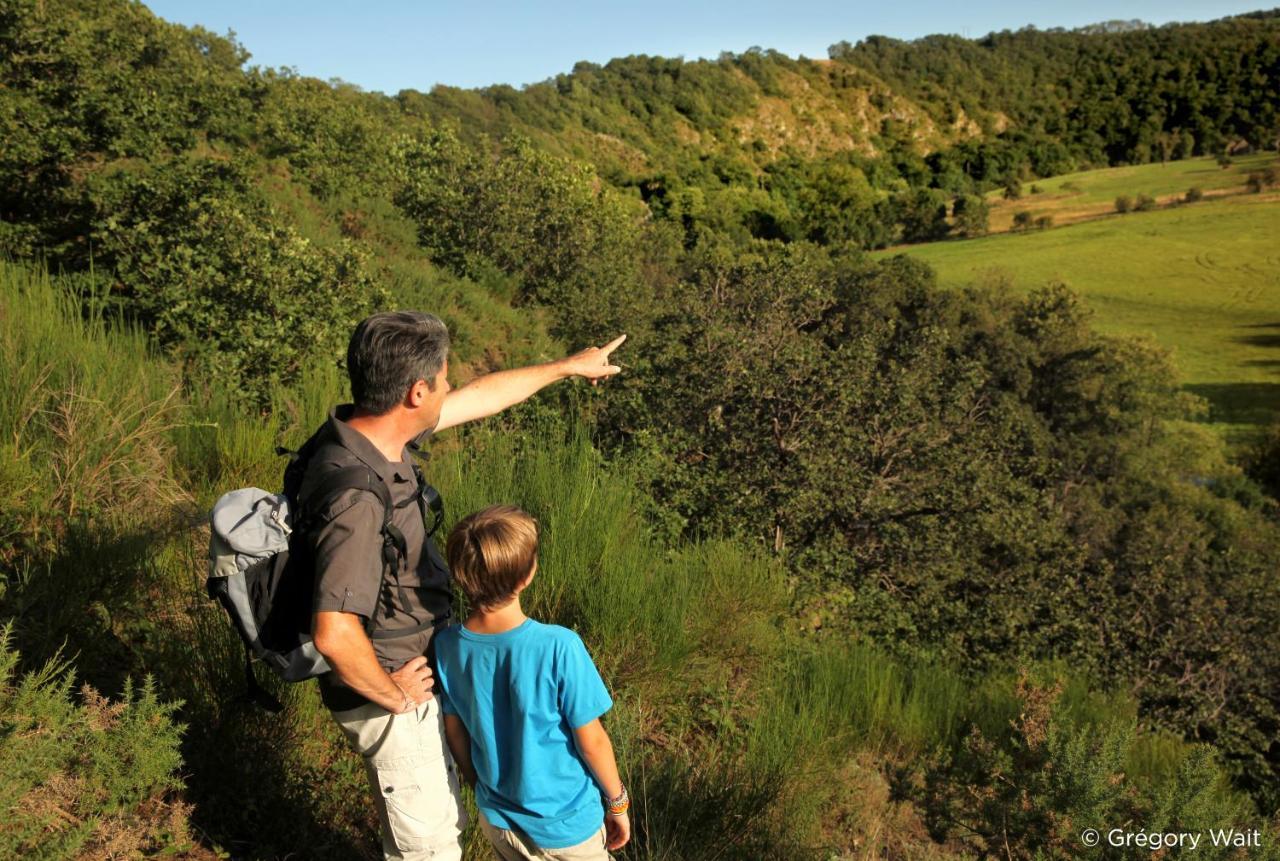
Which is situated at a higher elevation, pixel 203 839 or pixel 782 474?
pixel 203 839

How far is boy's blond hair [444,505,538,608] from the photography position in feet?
6.35

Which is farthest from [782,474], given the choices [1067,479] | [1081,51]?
[1081,51]

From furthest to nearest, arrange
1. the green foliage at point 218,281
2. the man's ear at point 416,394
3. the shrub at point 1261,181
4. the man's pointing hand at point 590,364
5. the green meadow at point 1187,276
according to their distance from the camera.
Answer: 1. the shrub at point 1261,181
2. the green meadow at point 1187,276
3. the green foliage at point 218,281
4. the man's pointing hand at point 590,364
5. the man's ear at point 416,394

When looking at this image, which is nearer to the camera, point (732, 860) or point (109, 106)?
point (732, 860)

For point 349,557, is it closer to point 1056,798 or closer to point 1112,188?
point 1056,798

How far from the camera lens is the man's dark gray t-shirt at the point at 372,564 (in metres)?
1.83

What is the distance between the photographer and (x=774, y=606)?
5020mm

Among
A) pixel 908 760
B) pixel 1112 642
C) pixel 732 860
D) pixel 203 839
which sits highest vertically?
pixel 203 839

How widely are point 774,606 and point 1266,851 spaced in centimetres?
247

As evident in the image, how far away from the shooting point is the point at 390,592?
209cm

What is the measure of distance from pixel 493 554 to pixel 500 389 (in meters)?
1.00

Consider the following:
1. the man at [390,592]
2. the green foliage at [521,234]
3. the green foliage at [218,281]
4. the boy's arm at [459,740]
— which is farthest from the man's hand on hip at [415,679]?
the green foliage at [521,234]

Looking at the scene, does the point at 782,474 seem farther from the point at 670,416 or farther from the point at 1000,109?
the point at 1000,109

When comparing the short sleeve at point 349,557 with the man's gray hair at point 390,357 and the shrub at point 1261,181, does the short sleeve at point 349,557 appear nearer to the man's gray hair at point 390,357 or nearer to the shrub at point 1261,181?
the man's gray hair at point 390,357
